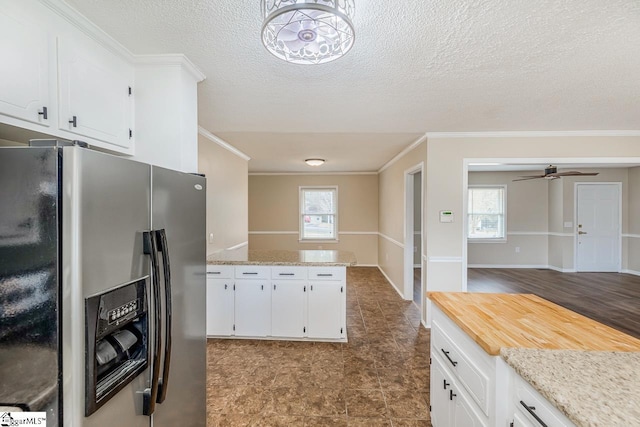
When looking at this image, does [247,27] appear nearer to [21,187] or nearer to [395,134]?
[21,187]

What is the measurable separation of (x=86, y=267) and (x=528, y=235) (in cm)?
871

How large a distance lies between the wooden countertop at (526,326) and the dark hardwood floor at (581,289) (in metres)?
3.14

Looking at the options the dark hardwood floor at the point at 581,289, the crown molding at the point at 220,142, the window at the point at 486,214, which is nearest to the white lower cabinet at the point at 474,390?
the crown molding at the point at 220,142

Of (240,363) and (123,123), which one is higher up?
(123,123)

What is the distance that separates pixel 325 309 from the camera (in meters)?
3.13

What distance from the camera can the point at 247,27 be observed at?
1.46 metres

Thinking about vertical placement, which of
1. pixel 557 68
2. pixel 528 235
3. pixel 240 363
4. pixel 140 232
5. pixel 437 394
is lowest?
pixel 240 363

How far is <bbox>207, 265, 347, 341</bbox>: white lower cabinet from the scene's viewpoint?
122 inches

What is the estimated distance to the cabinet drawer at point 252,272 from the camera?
3137 mm

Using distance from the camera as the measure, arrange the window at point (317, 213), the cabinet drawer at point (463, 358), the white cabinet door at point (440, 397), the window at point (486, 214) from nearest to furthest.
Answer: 1. the cabinet drawer at point (463, 358)
2. the white cabinet door at point (440, 397)
3. the window at point (486, 214)
4. the window at point (317, 213)

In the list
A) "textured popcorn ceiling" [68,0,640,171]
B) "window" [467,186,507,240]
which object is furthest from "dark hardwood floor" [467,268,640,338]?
"textured popcorn ceiling" [68,0,640,171]

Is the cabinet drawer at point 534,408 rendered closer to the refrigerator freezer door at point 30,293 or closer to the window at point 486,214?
the refrigerator freezer door at point 30,293

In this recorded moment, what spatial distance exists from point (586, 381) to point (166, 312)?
1.57m

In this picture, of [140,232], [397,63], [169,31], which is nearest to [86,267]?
[140,232]
